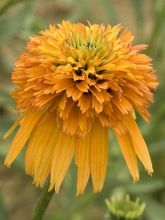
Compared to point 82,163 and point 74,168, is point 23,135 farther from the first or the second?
point 74,168

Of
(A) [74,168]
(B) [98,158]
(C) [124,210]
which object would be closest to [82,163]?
(B) [98,158]

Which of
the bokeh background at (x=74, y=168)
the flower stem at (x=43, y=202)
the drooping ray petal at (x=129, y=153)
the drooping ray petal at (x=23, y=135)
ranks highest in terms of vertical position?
the drooping ray petal at (x=23, y=135)

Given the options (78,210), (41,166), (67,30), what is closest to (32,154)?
(41,166)

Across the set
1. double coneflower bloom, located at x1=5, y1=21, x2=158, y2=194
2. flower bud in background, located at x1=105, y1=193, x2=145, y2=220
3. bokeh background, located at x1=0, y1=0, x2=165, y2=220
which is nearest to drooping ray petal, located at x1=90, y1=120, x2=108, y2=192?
double coneflower bloom, located at x1=5, y1=21, x2=158, y2=194

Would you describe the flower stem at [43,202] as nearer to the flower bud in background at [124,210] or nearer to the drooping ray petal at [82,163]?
the drooping ray petal at [82,163]

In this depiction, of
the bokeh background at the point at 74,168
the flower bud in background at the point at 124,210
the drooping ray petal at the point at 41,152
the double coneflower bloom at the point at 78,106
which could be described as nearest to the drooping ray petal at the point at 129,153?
the double coneflower bloom at the point at 78,106

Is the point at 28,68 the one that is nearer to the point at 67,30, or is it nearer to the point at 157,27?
the point at 67,30
